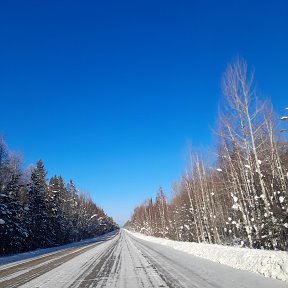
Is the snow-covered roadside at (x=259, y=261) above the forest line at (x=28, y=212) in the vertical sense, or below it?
below

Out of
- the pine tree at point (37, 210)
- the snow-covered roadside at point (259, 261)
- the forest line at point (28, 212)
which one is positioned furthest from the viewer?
the pine tree at point (37, 210)

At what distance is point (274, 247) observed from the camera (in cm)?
1800

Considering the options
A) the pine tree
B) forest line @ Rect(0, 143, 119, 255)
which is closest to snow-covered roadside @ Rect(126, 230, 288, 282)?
forest line @ Rect(0, 143, 119, 255)

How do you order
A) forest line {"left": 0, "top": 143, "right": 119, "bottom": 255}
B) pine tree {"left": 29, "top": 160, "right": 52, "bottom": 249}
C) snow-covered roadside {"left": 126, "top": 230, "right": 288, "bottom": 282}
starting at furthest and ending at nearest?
pine tree {"left": 29, "top": 160, "right": 52, "bottom": 249} → forest line {"left": 0, "top": 143, "right": 119, "bottom": 255} → snow-covered roadside {"left": 126, "top": 230, "right": 288, "bottom": 282}

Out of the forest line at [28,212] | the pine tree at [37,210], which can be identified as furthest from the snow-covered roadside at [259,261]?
the pine tree at [37,210]

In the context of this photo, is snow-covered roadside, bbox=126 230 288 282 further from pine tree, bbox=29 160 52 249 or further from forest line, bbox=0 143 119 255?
pine tree, bbox=29 160 52 249

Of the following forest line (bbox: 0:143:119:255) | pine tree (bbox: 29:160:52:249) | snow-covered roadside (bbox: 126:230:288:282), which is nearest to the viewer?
snow-covered roadside (bbox: 126:230:288:282)

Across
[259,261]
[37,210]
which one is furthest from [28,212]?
[259,261]

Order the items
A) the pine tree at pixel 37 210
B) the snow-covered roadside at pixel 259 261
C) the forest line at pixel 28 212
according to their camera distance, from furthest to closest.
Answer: the pine tree at pixel 37 210, the forest line at pixel 28 212, the snow-covered roadside at pixel 259 261

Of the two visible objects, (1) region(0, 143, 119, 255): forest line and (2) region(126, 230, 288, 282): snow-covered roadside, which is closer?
(2) region(126, 230, 288, 282): snow-covered roadside

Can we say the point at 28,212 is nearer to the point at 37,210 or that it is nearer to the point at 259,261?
the point at 37,210

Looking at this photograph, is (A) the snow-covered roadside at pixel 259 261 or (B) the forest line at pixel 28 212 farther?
(B) the forest line at pixel 28 212

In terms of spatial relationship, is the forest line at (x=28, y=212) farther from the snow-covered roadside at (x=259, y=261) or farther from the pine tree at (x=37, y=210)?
the snow-covered roadside at (x=259, y=261)

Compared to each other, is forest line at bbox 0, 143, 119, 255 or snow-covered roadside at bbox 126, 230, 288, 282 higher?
forest line at bbox 0, 143, 119, 255
